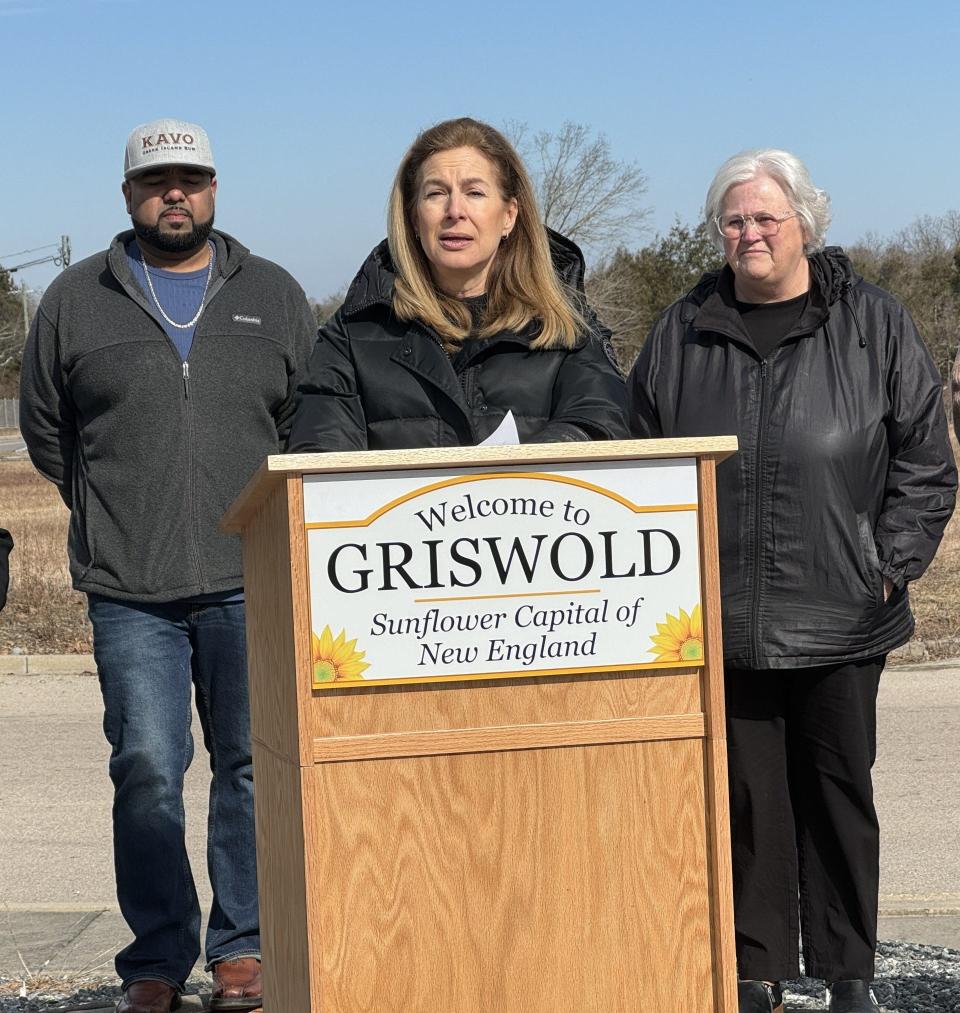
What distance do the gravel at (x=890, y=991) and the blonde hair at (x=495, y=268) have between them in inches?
76.6

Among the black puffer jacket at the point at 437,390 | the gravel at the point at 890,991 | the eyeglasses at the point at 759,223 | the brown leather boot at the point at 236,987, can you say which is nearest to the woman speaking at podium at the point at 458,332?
the black puffer jacket at the point at 437,390

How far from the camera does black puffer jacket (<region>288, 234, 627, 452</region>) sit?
3.11 m

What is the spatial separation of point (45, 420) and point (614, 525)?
222 centimetres

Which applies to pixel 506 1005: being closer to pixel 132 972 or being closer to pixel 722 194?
pixel 132 972

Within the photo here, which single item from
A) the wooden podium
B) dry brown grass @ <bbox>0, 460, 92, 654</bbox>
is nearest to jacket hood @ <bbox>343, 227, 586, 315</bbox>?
the wooden podium

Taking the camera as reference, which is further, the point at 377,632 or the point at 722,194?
the point at 722,194

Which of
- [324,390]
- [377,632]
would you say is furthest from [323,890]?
[324,390]

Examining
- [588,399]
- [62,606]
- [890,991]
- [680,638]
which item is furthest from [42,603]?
[680,638]

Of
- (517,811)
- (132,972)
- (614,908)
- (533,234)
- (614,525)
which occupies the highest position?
(533,234)

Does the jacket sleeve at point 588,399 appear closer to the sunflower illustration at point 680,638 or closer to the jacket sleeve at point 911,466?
the sunflower illustration at point 680,638

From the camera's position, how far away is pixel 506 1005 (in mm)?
2625

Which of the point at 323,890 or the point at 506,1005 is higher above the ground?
the point at 323,890

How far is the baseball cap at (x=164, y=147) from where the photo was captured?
160 inches

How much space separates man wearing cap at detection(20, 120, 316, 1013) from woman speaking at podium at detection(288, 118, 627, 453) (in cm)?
94
